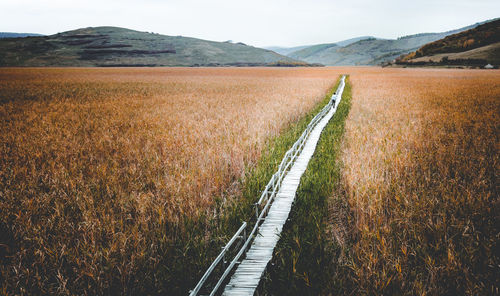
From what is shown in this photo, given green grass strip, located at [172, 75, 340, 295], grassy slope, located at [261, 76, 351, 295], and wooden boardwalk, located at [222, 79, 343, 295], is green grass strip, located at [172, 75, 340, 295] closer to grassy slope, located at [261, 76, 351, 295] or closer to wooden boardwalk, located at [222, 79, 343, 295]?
wooden boardwalk, located at [222, 79, 343, 295]

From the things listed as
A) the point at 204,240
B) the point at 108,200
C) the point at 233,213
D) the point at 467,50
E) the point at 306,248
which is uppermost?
the point at 467,50

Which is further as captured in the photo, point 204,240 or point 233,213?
point 233,213

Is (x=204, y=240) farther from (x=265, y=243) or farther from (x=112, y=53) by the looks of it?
(x=112, y=53)

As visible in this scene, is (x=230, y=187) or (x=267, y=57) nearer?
(x=230, y=187)

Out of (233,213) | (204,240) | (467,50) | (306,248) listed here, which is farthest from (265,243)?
(467,50)

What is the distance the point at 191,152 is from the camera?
6523 mm

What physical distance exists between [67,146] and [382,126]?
432 inches

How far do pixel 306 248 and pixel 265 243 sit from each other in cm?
56

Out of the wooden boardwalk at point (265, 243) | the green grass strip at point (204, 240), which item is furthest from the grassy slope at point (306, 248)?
the green grass strip at point (204, 240)

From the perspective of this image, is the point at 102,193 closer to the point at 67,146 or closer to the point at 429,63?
the point at 67,146

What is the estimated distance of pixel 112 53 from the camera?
165125mm

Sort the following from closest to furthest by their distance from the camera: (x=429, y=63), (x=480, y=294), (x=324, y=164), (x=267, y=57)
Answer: (x=480, y=294) → (x=324, y=164) → (x=429, y=63) → (x=267, y=57)

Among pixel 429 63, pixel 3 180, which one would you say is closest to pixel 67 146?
pixel 3 180

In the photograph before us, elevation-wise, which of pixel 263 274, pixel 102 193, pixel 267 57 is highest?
pixel 267 57
